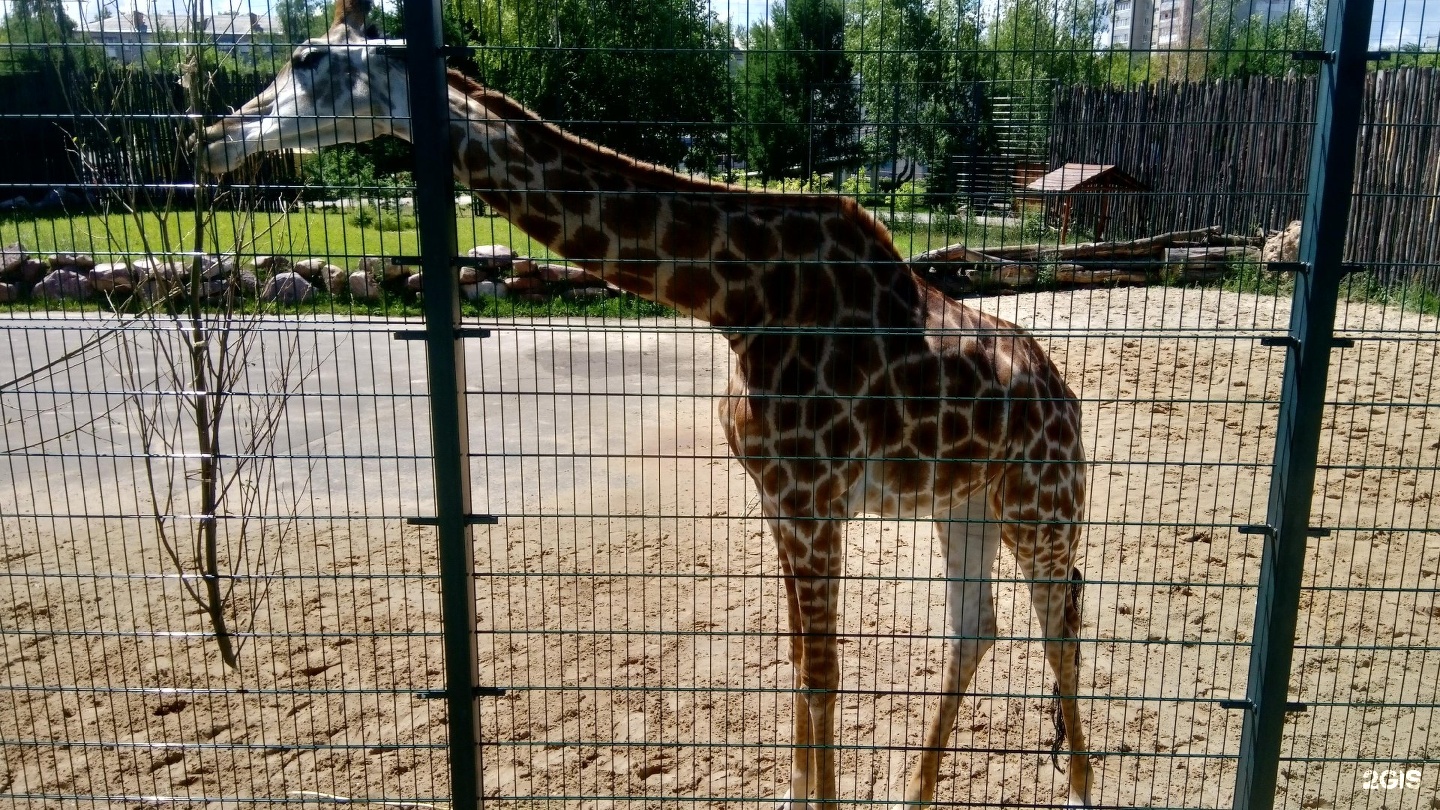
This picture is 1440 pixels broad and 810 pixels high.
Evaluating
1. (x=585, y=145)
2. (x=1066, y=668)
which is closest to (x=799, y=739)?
(x=1066, y=668)

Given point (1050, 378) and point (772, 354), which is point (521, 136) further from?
point (1050, 378)

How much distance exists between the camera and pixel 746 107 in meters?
2.92

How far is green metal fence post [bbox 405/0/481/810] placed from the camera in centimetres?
300

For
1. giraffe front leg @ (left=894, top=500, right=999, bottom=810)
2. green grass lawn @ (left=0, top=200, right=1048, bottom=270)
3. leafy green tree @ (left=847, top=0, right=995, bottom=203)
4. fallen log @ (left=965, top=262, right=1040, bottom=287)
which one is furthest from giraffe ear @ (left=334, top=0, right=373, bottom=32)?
giraffe front leg @ (left=894, top=500, right=999, bottom=810)

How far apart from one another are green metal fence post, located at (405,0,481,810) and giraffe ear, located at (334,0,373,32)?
0.38 m

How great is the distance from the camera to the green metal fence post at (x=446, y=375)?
3.00 meters

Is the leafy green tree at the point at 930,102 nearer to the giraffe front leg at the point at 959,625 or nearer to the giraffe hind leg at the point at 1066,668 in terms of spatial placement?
the giraffe front leg at the point at 959,625

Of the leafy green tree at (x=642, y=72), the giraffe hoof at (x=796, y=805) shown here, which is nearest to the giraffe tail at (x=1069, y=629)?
the giraffe hoof at (x=796, y=805)

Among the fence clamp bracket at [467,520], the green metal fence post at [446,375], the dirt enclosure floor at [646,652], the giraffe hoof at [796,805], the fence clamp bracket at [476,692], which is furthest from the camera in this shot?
the giraffe hoof at [796,805]

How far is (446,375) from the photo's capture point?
314 cm

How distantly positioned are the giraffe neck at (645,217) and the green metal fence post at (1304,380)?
1.40 metres

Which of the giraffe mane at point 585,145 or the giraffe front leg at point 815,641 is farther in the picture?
the giraffe front leg at point 815,641

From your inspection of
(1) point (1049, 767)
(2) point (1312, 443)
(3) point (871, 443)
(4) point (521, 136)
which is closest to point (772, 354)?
(3) point (871, 443)

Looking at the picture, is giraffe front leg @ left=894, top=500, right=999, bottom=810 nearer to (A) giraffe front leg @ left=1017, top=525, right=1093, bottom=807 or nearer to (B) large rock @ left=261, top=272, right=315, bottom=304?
(A) giraffe front leg @ left=1017, top=525, right=1093, bottom=807
